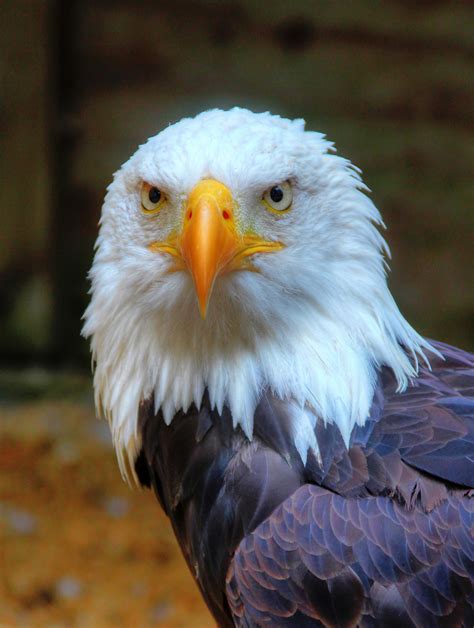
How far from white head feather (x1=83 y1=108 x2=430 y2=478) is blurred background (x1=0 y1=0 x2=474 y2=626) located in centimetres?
257

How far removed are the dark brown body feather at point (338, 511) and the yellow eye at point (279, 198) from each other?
461 millimetres

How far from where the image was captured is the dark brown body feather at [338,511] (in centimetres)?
210

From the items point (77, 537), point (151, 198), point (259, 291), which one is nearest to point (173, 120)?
point (77, 537)

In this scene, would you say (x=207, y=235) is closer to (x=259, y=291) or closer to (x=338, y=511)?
(x=259, y=291)

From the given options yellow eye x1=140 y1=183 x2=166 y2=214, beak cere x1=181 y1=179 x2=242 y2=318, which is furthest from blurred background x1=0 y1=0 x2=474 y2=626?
beak cere x1=181 y1=179 x2=242 y2=318

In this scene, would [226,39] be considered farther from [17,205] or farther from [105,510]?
[105,510]

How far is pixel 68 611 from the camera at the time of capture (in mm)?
4125

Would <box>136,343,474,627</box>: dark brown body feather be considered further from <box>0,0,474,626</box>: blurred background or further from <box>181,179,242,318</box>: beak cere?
<box>0,0,474,626</box>: blurred background

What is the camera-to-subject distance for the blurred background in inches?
202

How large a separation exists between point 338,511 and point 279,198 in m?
0.73

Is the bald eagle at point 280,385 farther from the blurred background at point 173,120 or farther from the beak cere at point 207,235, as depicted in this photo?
the blurred background at point 173,120

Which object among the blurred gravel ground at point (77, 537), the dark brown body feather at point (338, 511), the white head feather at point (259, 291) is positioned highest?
the white head feather at point (259, 291)

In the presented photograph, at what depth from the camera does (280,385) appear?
2354mm

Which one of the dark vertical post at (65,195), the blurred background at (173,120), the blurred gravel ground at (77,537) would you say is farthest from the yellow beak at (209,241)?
the dark vertical post at (65,195)
